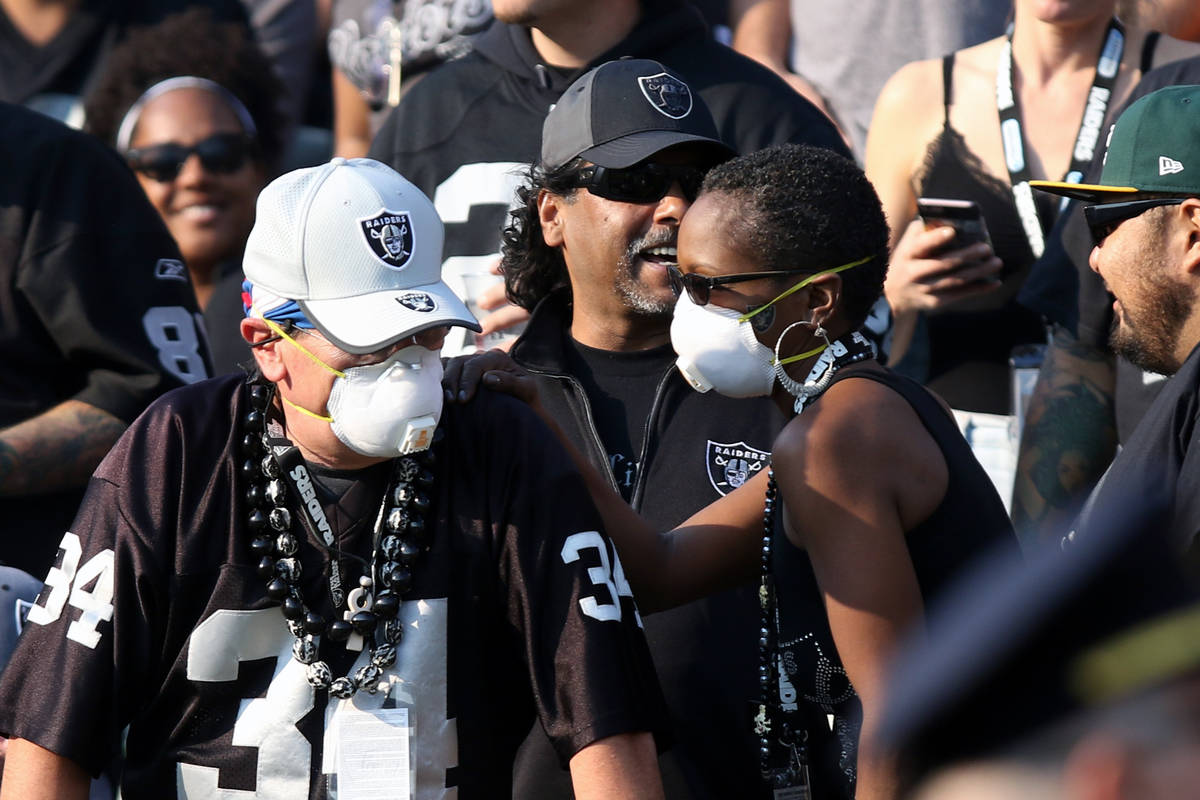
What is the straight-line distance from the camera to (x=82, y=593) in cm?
267

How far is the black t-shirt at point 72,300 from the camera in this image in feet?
13.0

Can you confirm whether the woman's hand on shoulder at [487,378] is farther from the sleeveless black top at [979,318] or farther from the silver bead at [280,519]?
the sleeveless black top at [979,318]

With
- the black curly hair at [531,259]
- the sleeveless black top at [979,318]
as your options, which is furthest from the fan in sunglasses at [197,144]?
the sleeveless black top at [979,318]

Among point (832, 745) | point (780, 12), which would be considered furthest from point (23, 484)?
point (780, 12)

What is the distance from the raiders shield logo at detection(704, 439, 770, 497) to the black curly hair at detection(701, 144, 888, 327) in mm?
463

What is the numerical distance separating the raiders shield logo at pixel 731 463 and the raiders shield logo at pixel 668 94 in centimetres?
80

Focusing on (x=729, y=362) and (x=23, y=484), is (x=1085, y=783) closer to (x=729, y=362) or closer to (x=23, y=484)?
(x=729, y=362)

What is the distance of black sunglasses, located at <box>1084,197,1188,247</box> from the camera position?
10.8ft

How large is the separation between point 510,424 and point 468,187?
5.39 ft

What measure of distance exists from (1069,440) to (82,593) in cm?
259

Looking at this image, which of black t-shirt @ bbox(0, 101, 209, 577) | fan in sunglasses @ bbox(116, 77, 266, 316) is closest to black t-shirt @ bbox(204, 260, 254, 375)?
fan in sunglasses @ bbox(116, 77, 266, 316)

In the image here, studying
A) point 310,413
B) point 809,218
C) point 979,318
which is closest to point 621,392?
point 809,218

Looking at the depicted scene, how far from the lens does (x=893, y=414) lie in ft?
9.05

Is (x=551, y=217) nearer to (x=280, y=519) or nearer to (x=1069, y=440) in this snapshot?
(x=280, y=519)
